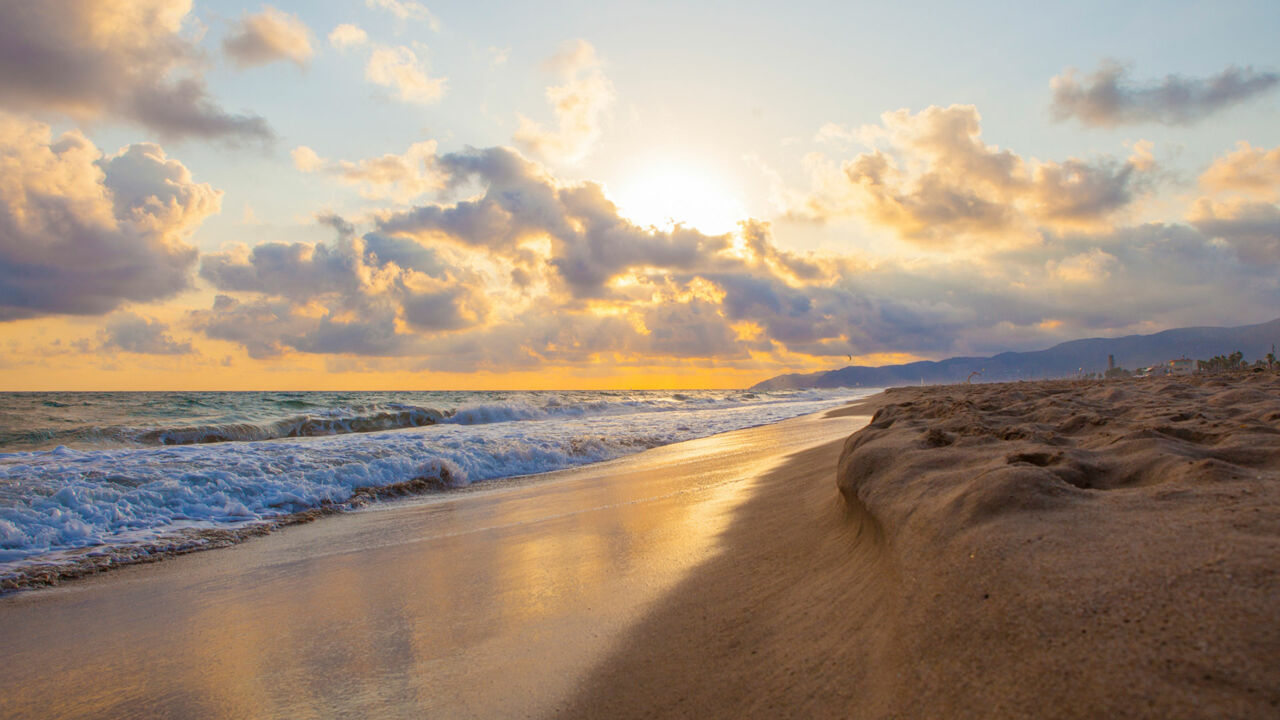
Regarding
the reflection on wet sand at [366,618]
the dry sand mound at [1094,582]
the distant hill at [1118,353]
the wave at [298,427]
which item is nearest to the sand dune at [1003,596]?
the dry sand mound at [1094,582]

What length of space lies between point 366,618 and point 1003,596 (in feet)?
Result: 10.5

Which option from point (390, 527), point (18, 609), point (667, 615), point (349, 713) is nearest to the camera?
point (349, 713)

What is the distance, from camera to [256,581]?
14.4ft

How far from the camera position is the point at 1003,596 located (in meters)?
1.59

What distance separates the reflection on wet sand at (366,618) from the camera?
2498 mm

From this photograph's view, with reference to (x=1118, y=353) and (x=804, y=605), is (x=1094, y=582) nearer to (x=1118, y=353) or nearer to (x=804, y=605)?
(x=804, y=605)

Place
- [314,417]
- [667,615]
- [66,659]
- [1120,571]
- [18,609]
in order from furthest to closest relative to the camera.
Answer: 1. [314,417]
2. [18,609]
3. [66,659]
4. [667,615]
5. [1120,571]

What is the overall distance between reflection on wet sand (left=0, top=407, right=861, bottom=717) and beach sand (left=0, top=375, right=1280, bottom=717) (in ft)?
0.07

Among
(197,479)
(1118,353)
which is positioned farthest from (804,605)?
(1118,353)

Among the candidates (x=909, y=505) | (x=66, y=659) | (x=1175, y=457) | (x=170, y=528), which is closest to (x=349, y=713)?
(x=66, y=659)

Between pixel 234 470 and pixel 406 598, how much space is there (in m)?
6.33

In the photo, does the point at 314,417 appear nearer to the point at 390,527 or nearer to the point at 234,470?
the point at 234,470

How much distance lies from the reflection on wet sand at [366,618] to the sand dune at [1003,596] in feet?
1.54

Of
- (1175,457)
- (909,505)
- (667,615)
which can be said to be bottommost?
(667,615)
